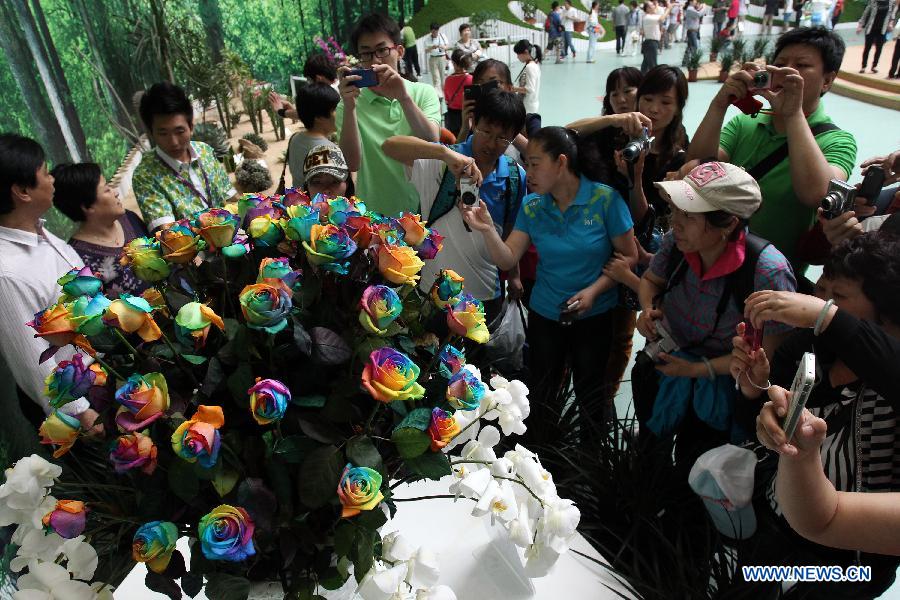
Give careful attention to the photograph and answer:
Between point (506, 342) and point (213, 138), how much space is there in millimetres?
5557

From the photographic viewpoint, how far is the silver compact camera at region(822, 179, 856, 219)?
1.66 metres

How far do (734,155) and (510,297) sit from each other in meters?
1.01

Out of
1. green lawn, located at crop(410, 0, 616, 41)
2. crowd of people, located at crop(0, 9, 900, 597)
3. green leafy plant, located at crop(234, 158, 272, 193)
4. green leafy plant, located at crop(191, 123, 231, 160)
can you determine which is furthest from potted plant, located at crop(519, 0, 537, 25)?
crowd of people, located at crop(0, 9, 900, 597)

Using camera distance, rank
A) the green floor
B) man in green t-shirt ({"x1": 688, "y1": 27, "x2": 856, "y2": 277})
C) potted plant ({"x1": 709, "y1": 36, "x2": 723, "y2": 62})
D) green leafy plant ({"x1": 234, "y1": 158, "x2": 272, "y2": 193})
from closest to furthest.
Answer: man in green t-shirt ({"x1": 688, "y1": 27, "x2": 856, "y2": 277}) → the green floor → green leafy plant ({"x1": 234, "y1": 158, "x2": 272, "y2": 193}) → potted plant ({"x1": 709, "y1": 36, "x2": 723, "y2": 62})

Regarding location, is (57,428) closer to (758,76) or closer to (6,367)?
(6,367)

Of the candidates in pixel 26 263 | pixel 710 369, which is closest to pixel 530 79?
pixel 710 369

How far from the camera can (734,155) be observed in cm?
214

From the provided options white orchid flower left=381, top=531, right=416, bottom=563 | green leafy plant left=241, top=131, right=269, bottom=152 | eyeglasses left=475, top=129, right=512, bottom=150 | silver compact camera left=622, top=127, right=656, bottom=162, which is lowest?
green leafy plant left=241, top=131, right=269, bottom=152

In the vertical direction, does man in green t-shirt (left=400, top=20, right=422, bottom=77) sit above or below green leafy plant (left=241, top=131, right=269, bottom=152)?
above

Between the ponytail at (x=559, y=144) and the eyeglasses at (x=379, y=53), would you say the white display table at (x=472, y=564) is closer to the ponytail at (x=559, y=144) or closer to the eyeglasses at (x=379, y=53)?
the ponytail at (x=559, y=144)

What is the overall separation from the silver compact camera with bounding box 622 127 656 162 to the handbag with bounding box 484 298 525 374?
0.70 metres

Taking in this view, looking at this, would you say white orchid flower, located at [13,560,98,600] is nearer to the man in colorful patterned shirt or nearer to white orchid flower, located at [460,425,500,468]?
white orchid flower, located at [460,425,500,468]

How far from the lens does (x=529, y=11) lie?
16.6 m

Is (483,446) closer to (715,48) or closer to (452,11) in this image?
(715,48)
